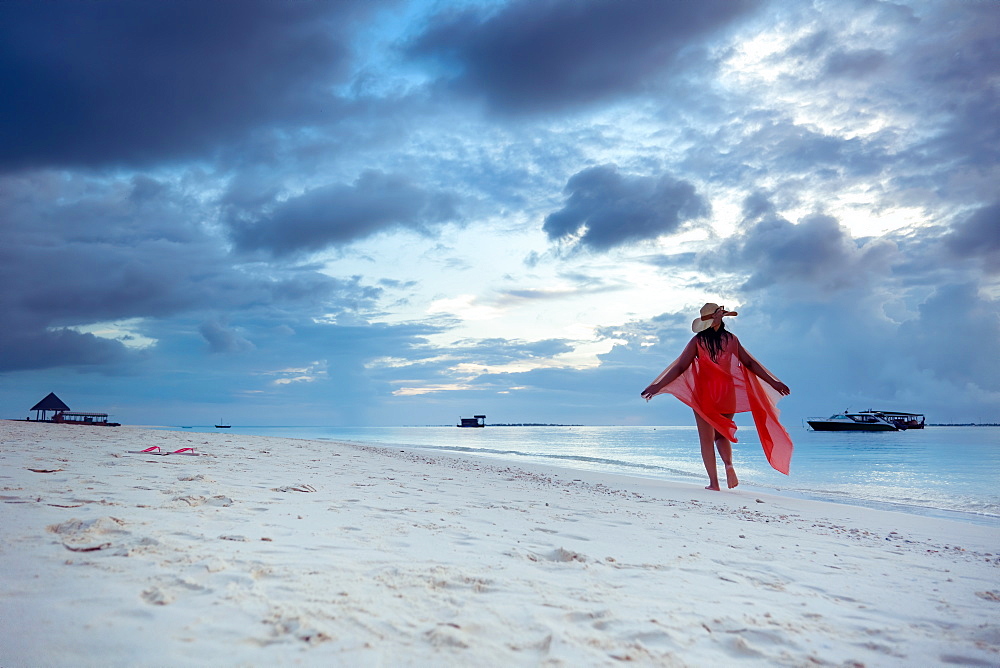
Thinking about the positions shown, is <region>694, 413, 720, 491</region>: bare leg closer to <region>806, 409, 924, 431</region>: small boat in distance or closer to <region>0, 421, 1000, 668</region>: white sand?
<region>0, 421, 1000, 668</region>: white sand

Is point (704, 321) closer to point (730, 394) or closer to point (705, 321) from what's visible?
point (705, 321)

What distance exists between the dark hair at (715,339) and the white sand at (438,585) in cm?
421

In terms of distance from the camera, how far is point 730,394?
9.92 metres

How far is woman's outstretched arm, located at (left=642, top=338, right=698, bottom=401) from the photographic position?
399 inches

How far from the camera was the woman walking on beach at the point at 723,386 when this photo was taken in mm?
9703

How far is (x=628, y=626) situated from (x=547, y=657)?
58 centimetres

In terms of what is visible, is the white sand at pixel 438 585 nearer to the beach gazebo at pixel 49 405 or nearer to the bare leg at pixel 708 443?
the bare leg at pixel 708 443

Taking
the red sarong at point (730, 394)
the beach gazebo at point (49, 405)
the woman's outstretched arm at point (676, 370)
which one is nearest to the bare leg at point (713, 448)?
the red sarong at point (730, 394)

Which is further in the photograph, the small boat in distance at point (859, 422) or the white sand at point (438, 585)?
the small boat in distance at point (859, 422)

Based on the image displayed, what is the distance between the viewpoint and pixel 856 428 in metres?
74.8

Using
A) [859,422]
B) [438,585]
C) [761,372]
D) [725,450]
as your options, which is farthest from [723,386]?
[859,422]

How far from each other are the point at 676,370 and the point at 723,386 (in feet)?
2.71

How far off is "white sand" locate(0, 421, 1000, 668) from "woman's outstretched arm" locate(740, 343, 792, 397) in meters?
3.85

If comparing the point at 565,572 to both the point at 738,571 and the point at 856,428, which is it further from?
the point at 856,428
